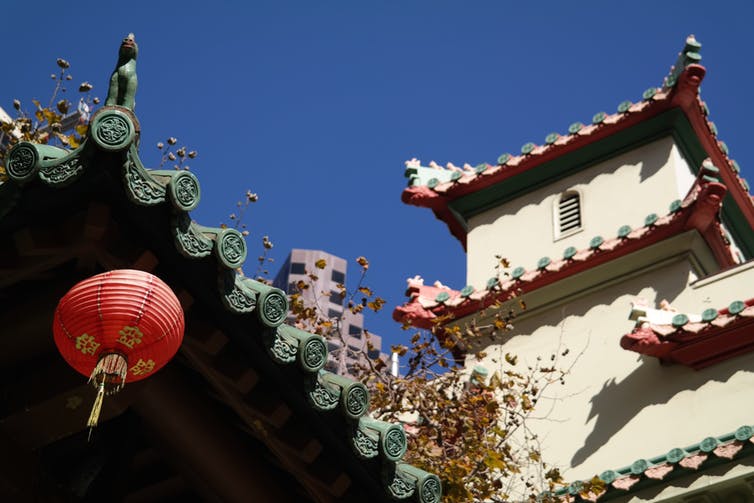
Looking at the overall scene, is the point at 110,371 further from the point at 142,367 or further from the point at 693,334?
the point at 693,334

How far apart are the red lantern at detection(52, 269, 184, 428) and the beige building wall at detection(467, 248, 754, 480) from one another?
9.48 meters

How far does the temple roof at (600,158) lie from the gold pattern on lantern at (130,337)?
41.5ft

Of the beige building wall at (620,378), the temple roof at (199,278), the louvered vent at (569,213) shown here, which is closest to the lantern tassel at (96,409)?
the temple roof at (199,278)

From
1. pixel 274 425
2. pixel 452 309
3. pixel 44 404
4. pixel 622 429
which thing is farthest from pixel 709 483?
pixel 44 404

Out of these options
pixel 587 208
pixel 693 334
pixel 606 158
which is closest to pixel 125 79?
pixel 693 334

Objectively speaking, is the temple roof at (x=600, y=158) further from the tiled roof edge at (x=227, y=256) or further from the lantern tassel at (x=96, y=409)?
the lantern tassel at (x=96, y=409)

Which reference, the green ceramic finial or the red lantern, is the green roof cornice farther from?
the red lantern

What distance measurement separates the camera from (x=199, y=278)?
5.73 metres

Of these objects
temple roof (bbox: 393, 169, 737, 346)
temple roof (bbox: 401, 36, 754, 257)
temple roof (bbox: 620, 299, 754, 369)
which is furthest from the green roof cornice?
temple roof (bbox: 620, 299, 754, 369)

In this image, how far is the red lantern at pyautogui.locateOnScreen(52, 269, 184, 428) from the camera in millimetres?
→ 5438

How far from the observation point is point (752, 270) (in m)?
14.7

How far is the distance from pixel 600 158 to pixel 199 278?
1287cm

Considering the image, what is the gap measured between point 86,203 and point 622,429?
33.7 feet

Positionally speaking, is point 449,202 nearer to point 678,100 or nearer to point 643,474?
point 678,100
